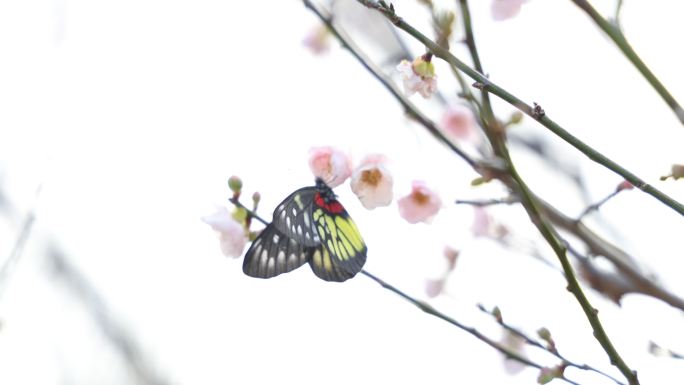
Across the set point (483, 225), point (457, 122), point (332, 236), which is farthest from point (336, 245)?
point (457, 122)

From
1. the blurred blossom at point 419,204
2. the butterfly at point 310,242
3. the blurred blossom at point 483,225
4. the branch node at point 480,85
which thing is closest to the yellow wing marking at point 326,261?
the butterfly at point 310,242

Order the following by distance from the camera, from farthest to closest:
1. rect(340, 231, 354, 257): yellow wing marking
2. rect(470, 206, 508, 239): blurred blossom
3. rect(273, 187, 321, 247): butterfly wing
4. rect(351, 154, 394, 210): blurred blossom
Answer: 1. rect(470, 206, 508, 239): blurred blossom
2. rect(351, 154, 394, 210): blurred blossom
3. rect(340, 231, 354, 257): yellow wing marking
4. rect(273, 187, 321, 247): butterfly wing

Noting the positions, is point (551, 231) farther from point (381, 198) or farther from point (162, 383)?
point (162, 383)

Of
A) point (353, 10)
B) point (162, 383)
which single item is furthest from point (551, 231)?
point (353, 10)

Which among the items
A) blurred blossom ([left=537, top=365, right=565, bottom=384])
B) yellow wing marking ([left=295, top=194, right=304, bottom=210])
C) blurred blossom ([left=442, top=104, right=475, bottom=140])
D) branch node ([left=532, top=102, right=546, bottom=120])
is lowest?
blurred blossom ([left=537, top=365, right=565, bottom=384])

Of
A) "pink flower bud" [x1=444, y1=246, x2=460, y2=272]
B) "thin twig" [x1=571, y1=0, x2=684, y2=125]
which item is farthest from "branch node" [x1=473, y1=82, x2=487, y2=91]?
"pink flower bud" [x1=444, y1=246, x2=460, y2=272]

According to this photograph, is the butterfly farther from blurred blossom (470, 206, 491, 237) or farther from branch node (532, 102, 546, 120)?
blurred blossom (470, 206, 491, 237)
